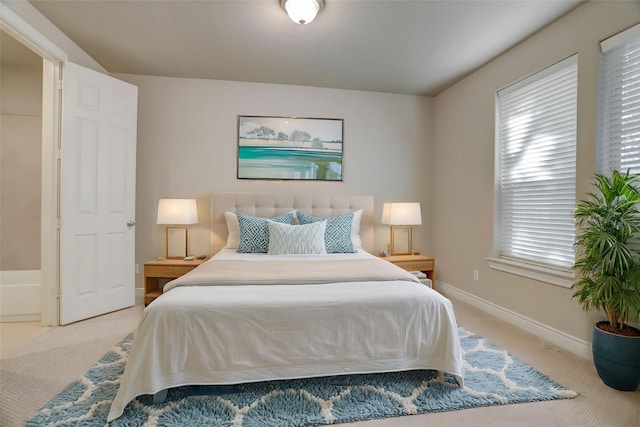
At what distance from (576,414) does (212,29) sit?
3.75 meters

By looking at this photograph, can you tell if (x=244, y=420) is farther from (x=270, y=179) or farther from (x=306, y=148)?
(x=306, y=148)

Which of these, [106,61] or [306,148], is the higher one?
[106,61]

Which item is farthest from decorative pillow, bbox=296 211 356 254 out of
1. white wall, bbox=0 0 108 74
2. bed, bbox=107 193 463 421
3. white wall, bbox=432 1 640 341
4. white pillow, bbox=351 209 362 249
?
white wall, bbox=0 0 108 74

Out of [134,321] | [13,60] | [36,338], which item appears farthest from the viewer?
[13,60]

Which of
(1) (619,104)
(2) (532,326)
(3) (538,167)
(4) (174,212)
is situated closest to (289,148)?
(4) (174,212)

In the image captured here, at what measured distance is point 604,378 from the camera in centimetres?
193

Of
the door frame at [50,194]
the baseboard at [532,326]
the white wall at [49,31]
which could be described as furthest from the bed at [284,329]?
the white wall at [49,31]

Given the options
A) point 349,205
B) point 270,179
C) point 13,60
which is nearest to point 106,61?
point 13,60

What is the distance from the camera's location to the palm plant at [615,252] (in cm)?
184

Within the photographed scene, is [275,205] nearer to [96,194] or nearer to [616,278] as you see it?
[96,194]

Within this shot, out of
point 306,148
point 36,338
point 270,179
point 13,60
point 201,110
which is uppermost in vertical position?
point 13,60

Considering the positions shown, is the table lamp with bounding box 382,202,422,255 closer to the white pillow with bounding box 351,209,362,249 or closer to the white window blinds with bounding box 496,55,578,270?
the white pillow with bounding box 351,209,362,249

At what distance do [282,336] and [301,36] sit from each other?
2.56 m

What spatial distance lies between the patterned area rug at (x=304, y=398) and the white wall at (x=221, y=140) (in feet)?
7.25
